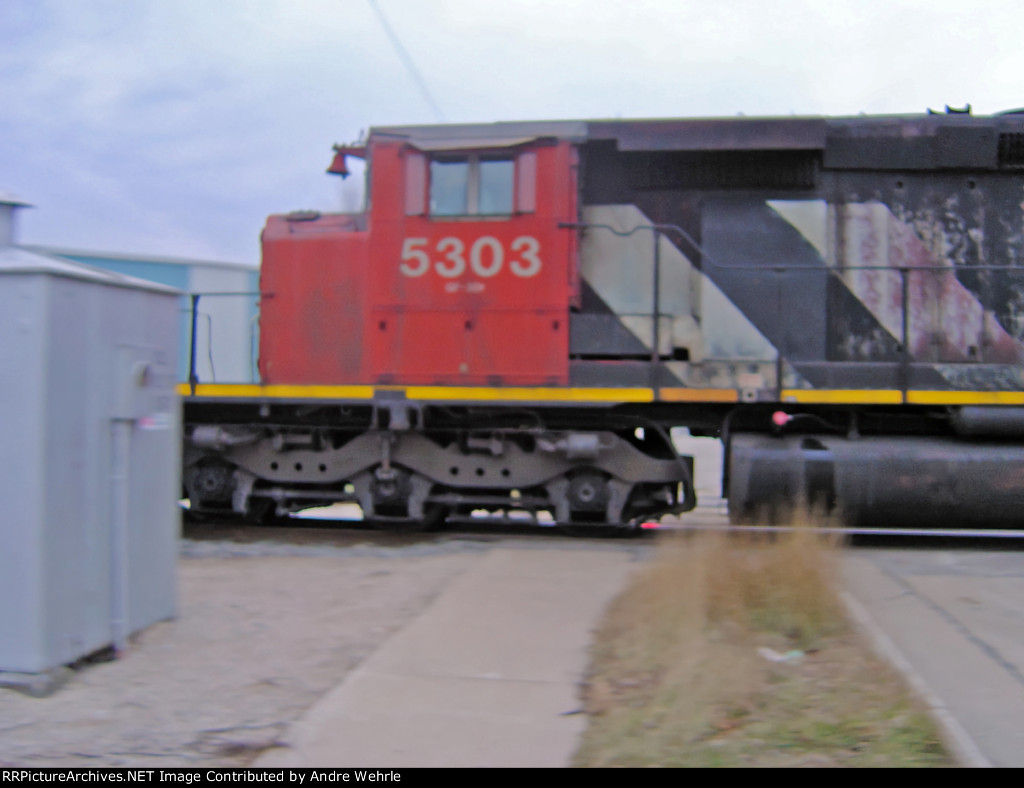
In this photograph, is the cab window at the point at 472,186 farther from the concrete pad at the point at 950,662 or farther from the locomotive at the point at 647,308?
the concrete pad at the point at 950,662

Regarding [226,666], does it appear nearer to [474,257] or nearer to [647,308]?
[474,257]

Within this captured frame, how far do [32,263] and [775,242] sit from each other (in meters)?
5.56

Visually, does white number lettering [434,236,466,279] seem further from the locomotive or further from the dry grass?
the dry grass

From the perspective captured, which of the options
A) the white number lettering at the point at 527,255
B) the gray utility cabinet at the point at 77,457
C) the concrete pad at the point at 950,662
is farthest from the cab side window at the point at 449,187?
the concrete pad at the point at 950,662

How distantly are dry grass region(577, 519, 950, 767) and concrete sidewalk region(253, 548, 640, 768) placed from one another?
17 centimetres

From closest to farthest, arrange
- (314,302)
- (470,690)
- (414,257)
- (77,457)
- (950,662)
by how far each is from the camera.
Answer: (470,690)
(77,457)
(950,662)
(414,257)
(314,302)

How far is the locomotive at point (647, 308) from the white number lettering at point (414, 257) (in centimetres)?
3

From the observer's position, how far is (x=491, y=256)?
705 centimetres

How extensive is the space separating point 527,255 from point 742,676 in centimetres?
417

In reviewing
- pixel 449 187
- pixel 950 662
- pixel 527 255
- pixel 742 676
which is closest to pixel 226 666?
pixel 742 676

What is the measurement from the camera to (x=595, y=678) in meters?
3.85

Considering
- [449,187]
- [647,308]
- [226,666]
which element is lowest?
[226,666]

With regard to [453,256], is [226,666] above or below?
below

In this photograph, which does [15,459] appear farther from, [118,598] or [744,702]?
[744,702]
